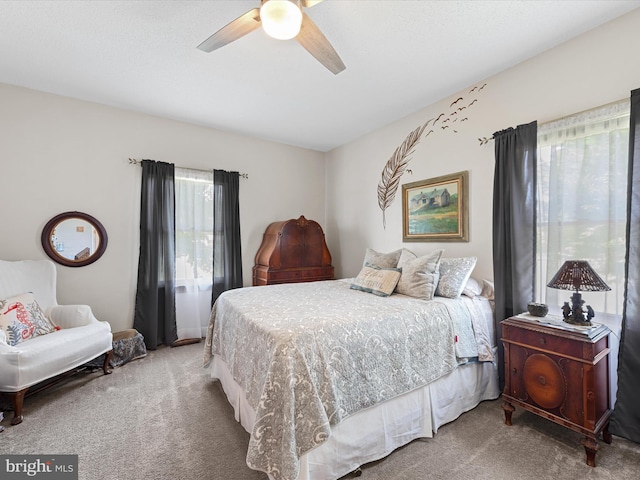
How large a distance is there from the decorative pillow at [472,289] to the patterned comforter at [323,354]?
0.21 meters

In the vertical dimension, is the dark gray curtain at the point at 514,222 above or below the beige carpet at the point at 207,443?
above

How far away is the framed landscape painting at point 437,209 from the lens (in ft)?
9.47

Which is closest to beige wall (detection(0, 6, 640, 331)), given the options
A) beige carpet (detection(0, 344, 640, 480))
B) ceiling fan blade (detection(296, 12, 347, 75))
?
beige carpet (detection(0, 344, 640, 480))

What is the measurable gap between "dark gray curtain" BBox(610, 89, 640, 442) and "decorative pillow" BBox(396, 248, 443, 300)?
3.78 feet

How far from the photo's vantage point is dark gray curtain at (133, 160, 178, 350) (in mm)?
3426

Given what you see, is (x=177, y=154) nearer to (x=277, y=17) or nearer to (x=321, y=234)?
(x=321, y=234)

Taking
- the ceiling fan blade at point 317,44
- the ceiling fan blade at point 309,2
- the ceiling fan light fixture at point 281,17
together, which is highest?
the ceiling fan blade at point 309,2

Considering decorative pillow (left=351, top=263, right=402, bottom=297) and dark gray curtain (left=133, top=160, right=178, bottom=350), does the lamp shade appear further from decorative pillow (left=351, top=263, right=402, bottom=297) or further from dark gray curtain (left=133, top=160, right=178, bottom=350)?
dark gray curtain (left=133, top=160, right=178, bottom=350)

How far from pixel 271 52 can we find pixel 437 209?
2194 millimetres

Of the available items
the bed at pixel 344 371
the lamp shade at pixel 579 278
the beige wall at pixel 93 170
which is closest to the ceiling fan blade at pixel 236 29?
the bed at pixel 344 371

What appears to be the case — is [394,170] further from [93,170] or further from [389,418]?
[93,170]

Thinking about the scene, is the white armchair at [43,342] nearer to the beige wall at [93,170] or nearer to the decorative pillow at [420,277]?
the beige wall at [93,170]

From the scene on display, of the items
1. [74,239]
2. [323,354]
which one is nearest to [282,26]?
[323,354]

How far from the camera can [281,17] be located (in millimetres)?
1521
